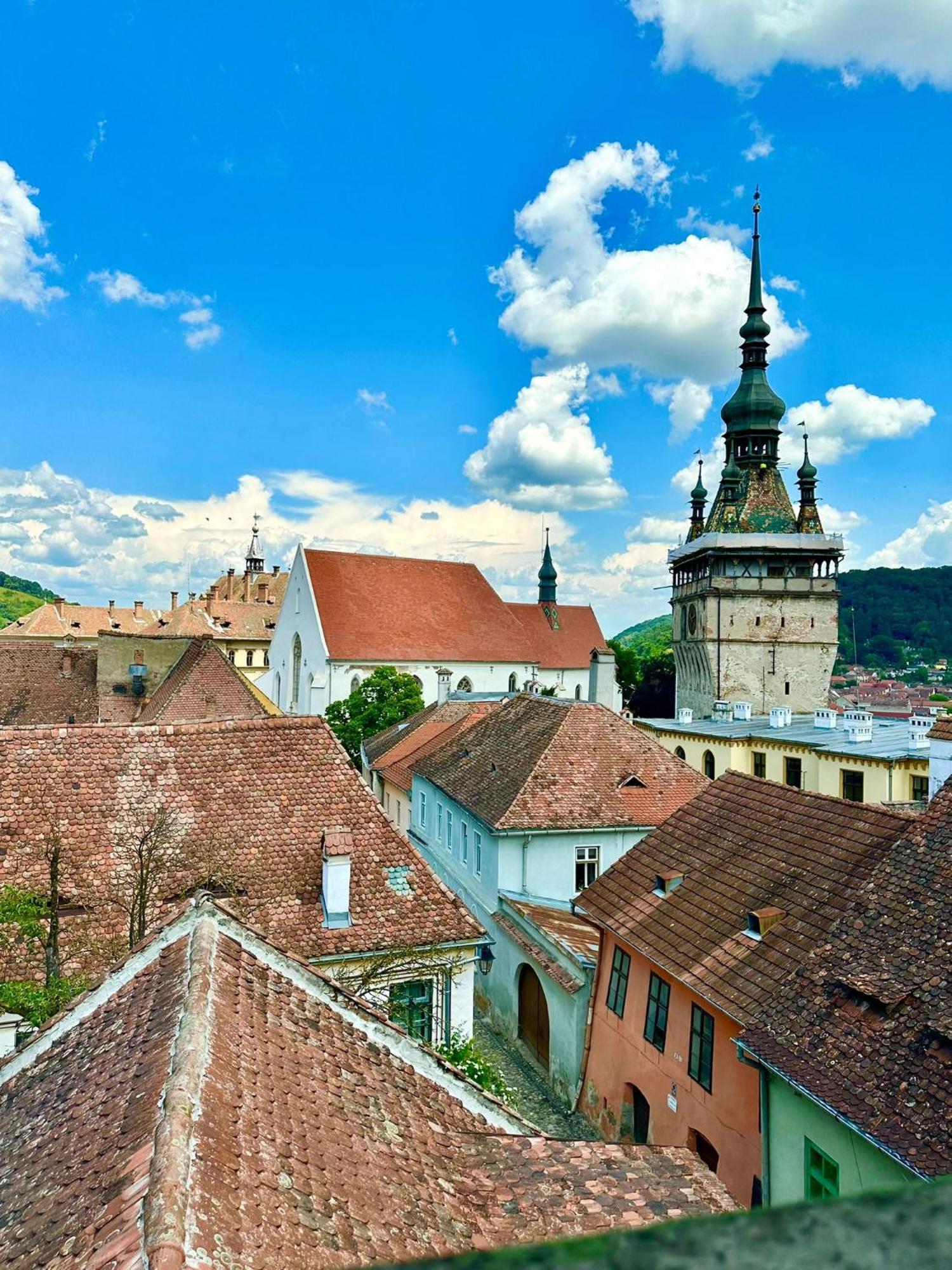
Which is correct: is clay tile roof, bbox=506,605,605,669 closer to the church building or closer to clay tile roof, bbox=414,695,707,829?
the church building

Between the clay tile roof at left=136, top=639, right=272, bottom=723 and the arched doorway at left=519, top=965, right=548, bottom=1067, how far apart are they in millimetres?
9999

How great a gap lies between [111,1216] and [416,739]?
31.1 m

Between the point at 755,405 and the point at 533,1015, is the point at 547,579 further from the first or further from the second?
the point at 533,1015

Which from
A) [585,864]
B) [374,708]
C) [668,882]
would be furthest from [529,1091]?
[374,708]

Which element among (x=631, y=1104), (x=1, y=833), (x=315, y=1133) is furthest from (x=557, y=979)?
(x=315, y=1133)

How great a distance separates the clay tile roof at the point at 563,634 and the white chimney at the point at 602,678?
32293 mm

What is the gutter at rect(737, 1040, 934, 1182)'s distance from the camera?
7.36 m

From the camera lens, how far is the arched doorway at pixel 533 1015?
1778cm

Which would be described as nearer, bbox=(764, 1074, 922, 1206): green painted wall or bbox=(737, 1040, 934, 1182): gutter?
bbox=(737, 1040, 934, 1182): gutter

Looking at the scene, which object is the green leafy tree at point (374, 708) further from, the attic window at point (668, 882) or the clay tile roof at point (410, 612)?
the attic window at point (668, 882)

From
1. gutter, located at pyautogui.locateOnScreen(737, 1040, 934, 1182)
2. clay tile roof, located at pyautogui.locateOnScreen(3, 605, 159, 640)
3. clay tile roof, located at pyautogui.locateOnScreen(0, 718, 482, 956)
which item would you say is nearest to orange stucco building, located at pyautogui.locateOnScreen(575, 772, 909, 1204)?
gutter, located at pyautogui.locateOnScreen(737, 1040, 934, 1182)

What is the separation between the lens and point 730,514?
5706 centimetres

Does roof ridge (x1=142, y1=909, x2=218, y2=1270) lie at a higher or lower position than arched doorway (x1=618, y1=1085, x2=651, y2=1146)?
higher

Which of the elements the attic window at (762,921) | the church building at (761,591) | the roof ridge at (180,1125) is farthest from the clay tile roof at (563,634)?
the roof ridge at (180,1125)
